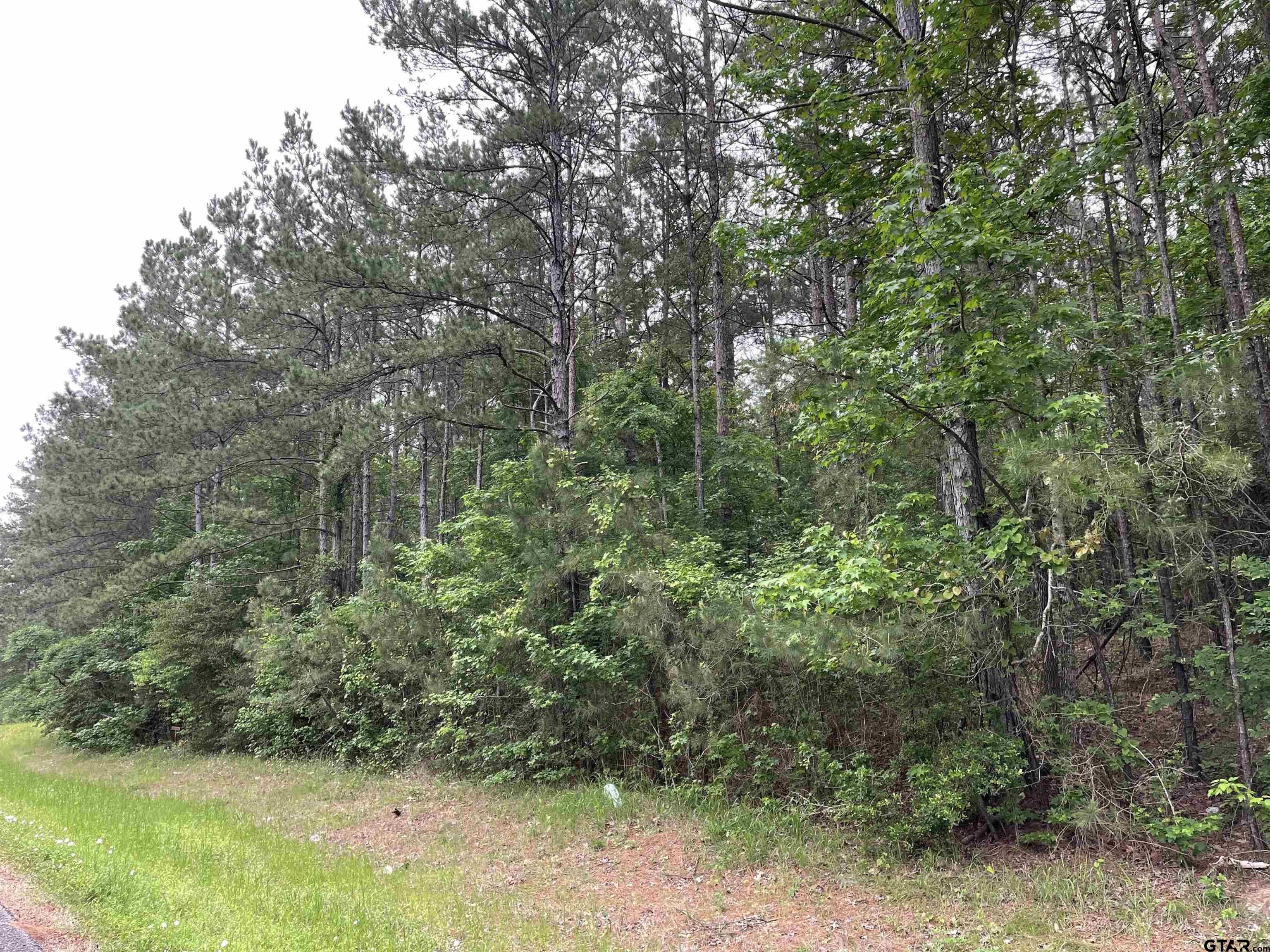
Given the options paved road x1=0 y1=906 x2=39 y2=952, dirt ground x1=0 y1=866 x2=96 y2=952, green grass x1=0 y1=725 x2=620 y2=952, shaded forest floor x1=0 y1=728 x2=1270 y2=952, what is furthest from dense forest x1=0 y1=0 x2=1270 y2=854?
paved road x1=0 y1=906 x2=39 y2=952

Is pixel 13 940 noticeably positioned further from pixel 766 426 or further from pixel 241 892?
pixel 766 426

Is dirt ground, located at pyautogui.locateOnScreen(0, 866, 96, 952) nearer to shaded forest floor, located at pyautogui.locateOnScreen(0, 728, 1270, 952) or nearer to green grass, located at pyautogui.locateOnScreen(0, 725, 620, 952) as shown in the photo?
green grass, located at pyautogui.locateOnScreen(0, 725, 620, 952)

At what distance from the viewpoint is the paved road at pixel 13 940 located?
3.75m

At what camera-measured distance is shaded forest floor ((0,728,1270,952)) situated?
4.56 metres

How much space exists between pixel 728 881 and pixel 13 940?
5116 mm

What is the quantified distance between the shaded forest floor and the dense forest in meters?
0.44

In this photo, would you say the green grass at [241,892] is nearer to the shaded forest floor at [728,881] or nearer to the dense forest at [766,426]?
the shaded forest floor at [728,881]

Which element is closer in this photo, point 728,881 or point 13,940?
point 13,940

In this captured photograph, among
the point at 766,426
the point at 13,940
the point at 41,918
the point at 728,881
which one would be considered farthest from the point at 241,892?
the point at 766,426

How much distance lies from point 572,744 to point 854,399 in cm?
634

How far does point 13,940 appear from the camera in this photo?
3.90 metres

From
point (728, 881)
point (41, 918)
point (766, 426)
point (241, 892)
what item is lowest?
point (728, 881)

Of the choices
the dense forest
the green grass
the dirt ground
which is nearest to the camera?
the dirt ground

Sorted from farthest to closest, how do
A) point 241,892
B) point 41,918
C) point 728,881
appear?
point 728,881 → point 241,892 → point 41,918
